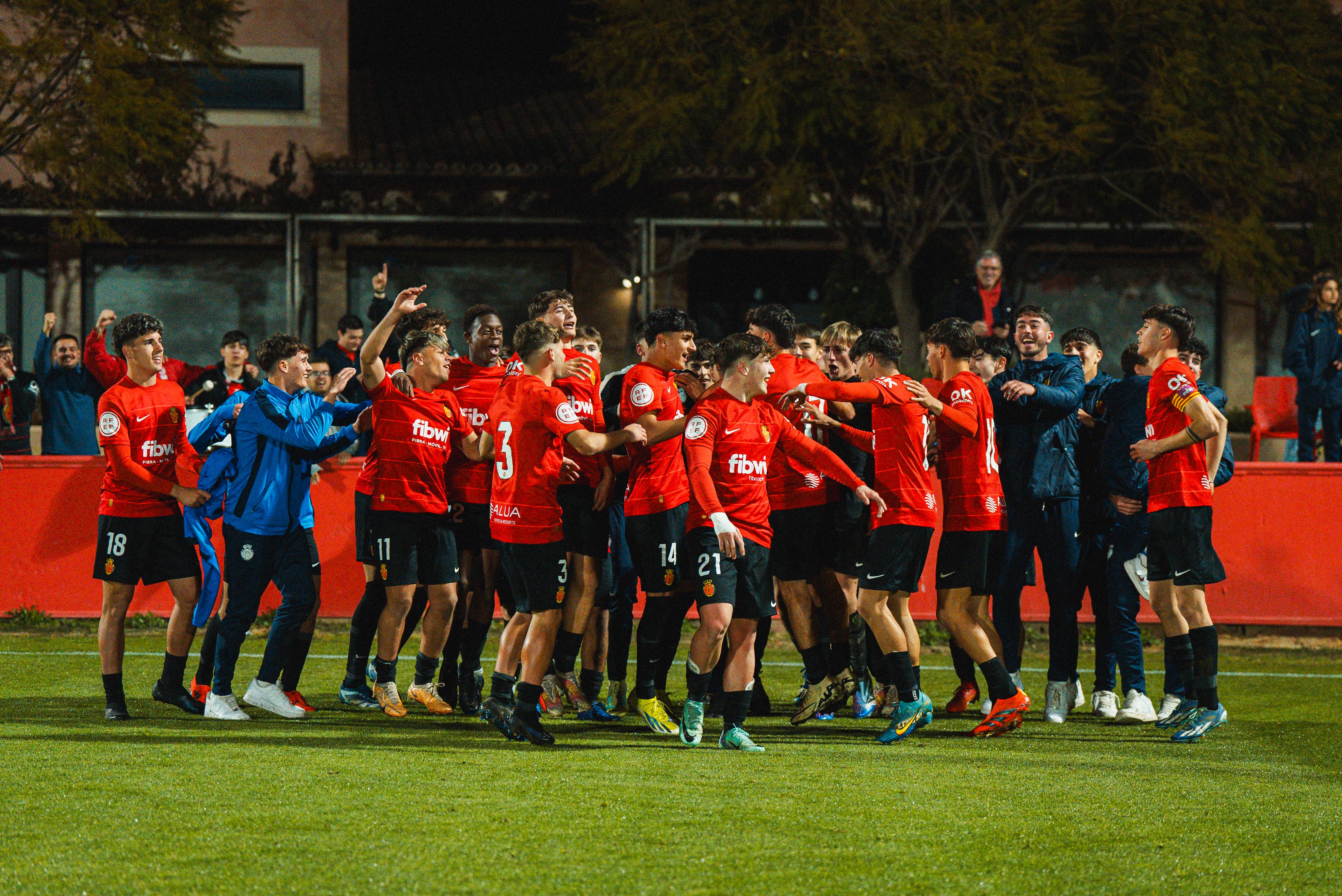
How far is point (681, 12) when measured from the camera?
1733 centimetres

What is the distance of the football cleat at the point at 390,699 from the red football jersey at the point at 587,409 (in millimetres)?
1662

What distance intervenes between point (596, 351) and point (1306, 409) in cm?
874

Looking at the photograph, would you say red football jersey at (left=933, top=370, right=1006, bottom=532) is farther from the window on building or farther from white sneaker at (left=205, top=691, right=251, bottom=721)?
the window on building

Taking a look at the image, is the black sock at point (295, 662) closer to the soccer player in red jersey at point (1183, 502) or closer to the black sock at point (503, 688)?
the black sock at point (503, 688)

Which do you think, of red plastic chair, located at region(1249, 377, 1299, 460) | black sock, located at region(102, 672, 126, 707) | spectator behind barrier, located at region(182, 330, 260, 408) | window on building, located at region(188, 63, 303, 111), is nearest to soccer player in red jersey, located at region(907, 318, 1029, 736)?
black sock, located at region(102, 672, 126, 707)

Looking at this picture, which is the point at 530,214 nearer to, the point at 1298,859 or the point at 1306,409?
the point at 1306,409


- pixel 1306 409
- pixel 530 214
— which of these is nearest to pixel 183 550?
pixel 1306 409

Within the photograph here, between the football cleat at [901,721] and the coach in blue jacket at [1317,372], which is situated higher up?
the coach in blue jacket at [1317,372]

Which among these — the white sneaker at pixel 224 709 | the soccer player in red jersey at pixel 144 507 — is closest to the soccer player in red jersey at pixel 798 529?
the white sneaker at pixel 224 709

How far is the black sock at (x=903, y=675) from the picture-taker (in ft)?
23.1

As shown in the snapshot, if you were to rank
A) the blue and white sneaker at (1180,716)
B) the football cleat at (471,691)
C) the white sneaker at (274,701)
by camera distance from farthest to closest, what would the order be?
the football cleat at (471,691)
the white sneaker at (274,701)
the blue and white sneaker at (1180,716)

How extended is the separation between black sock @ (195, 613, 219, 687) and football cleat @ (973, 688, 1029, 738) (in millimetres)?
4341

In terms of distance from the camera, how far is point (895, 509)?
7.18m

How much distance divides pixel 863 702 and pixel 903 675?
3.48ft
